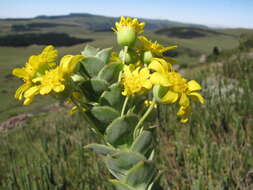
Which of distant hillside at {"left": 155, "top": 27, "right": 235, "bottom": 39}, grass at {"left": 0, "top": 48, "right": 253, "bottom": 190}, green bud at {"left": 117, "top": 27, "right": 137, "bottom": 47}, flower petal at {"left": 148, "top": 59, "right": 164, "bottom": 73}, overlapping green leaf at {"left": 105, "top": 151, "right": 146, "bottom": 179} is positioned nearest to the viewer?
overlapping green leaf at {"left": 105, "top": 151, "right": 146, "bottom": 179}

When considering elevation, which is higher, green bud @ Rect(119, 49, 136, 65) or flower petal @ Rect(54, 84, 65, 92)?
green bud @ Rect(119, 49, 136, 65)

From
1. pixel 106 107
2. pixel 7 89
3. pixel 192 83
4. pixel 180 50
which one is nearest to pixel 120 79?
pixel 106 107

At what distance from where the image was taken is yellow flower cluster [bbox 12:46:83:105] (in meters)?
1.29

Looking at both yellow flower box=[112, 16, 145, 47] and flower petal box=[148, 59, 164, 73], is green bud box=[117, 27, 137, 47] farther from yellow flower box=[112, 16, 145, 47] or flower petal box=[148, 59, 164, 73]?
flower petal box=[148, 59, 164, 73]

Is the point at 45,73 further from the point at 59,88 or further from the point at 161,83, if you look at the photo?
the point at 161,83

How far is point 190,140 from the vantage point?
3361mm

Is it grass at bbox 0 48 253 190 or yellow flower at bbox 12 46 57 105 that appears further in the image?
grass at bbox 0 48 253 190

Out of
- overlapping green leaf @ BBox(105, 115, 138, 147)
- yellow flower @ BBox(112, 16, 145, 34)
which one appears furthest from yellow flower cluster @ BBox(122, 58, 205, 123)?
yellow flower @ BBox(112, 16, 145, 34)

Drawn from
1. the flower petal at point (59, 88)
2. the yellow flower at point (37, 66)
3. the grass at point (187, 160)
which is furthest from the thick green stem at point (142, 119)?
the grass at point (187, 160)

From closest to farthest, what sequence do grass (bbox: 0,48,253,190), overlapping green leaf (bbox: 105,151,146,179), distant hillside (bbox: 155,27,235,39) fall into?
overlapping green leaf (bbox: 105,151,146,179) < grass (bbox: 0,48,253,190) < distant hillside (bbox: 155,27,235,39)

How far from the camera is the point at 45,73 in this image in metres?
1.46

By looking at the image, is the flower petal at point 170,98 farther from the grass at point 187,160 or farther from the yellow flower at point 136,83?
the grass at point 187,160

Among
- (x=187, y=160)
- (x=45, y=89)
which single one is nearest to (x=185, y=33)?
(x=187, y=160)

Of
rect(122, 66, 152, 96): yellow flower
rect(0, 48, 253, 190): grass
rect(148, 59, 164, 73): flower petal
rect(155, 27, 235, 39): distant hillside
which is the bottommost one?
rect(0, 48, 253, 190): grass
